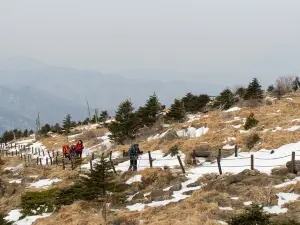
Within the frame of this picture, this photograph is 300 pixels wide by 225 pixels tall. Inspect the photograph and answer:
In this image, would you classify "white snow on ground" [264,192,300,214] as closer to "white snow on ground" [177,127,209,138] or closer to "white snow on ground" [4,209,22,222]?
"white snow on ground" [4,209,22,222]

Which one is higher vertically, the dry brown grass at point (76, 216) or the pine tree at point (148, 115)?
the pine tree at point (148, 115)

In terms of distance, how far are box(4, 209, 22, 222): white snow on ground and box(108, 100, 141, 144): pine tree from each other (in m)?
18.8

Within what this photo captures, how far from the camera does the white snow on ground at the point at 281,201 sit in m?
12.0

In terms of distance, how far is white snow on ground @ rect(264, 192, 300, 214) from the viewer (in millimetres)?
11984

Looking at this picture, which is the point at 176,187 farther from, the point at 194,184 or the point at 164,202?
the point at 164,202

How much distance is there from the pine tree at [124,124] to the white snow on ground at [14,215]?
1876 cm

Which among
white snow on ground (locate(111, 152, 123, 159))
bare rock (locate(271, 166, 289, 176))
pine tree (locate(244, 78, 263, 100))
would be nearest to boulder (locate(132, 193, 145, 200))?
bare rock (locate(271, 166, 289, 176))

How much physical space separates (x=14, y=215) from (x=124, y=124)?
63.8 feet

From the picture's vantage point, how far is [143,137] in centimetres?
3869

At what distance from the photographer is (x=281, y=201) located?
1280cm

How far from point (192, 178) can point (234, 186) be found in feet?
12.0

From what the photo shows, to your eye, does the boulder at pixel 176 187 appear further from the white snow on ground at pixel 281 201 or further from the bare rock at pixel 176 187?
the white snow on ground at pixel 281 201

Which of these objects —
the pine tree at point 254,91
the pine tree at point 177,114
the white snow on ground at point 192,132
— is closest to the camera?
the white snow on ground at point 192,132

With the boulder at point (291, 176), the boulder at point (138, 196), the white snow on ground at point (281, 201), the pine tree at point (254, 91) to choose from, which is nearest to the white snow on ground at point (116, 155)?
the boulder at point (138, 196)
